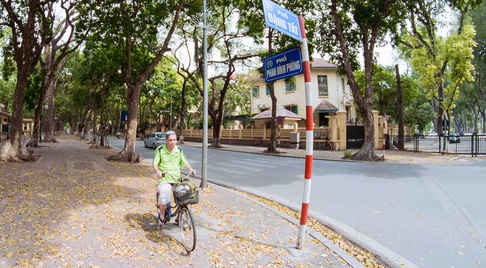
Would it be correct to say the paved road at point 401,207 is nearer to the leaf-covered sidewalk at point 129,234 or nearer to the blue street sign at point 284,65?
the leaf-covered sidewalk at point 129,234

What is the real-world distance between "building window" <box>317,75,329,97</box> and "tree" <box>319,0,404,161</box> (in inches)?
614

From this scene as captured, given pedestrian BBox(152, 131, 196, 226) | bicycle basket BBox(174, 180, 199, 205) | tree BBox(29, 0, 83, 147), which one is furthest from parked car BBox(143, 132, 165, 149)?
bicycle basket BBox(174, 180, 199, 205)

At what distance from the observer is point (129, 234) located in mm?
4859

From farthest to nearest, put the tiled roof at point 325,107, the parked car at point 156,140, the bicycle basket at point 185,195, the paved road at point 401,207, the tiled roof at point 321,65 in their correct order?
the tiled roof at point 321,65 < the tiled roof at point 325,107 < the parked car at point 156,140 < the paved road at point 401,207 < the bicycle basket at point 185,195

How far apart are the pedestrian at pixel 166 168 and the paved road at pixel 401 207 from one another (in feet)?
8.87

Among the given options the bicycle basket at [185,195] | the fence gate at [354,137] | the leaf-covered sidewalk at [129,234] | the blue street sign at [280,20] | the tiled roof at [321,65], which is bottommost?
the leaf-covered sidewalk at [129,234]

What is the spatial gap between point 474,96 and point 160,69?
1636 inches

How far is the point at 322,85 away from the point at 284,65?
3182 cm

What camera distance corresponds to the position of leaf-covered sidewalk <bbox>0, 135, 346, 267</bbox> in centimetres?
405

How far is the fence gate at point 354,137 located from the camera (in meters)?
25.2

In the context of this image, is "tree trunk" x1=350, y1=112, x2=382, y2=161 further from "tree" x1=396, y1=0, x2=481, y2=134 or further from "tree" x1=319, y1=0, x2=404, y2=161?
"tree" x1=396, y1=0, x2=481, y2=134

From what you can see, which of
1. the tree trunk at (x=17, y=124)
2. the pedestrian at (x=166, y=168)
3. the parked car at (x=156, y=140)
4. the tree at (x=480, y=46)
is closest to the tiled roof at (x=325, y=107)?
the tree at (x=480, y=46)

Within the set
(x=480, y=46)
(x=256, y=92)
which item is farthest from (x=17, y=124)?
(x=480, y=46)

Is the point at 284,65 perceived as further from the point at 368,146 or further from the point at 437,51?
the point at 437,51
